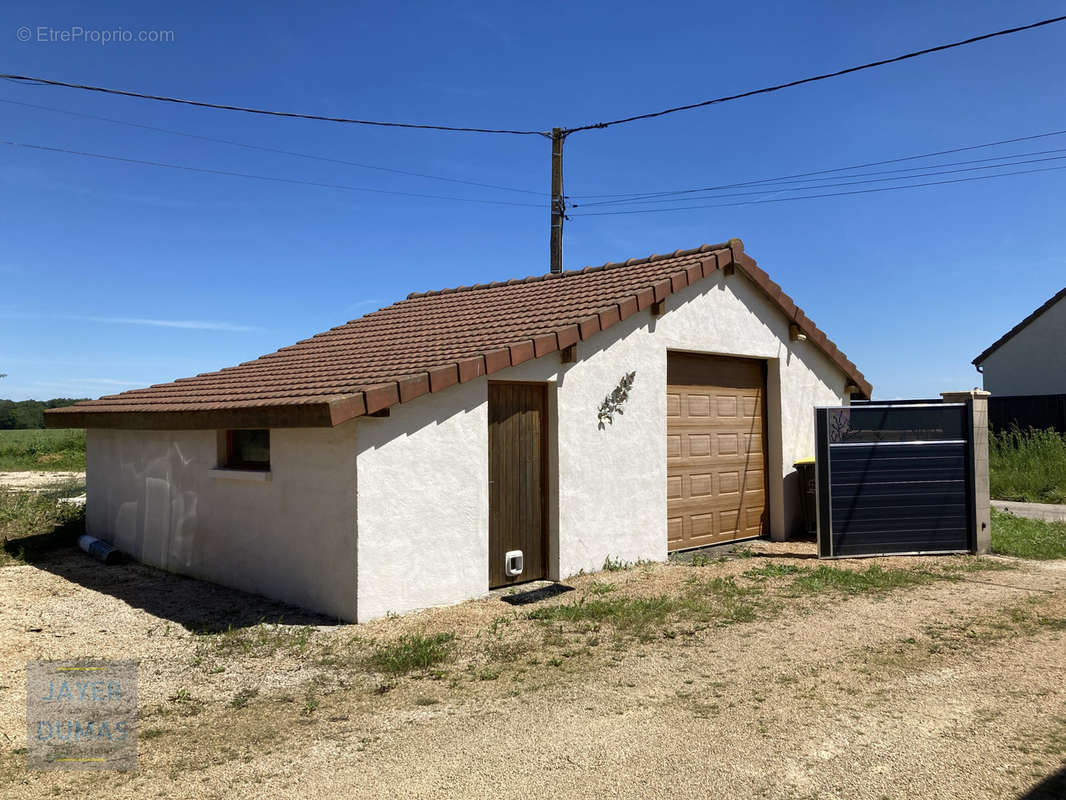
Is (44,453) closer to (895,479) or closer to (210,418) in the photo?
(210,418)

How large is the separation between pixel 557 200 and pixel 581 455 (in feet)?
30.3

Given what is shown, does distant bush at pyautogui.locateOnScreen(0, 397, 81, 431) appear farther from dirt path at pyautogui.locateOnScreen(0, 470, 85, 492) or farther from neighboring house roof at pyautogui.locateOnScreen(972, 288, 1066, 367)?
neighboring house roof at pyautogui.locateOnScreen(972, 288, 1066, 367)

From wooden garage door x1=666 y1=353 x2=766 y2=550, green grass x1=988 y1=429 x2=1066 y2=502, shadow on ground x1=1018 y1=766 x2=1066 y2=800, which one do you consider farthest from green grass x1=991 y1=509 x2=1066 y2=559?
shadow on ground x1=1018 y1=766 x2=1066 y2=800

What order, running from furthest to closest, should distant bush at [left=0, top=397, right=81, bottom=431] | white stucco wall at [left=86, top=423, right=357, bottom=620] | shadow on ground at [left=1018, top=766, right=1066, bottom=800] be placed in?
distant bush at [left=0, top=397, right=81, bottom=431], white stucco wall at [left=86, top=423, right=357, bottom=620], shadow on ground at [left=1018, top=766, right=1066, bottom=800]

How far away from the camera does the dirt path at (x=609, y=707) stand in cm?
404

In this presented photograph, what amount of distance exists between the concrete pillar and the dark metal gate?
0.07 metres

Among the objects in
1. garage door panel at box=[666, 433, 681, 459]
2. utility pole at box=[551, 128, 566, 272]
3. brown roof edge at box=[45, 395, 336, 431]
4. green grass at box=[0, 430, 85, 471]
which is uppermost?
utility pole at box=[551, 128, 566, 272]

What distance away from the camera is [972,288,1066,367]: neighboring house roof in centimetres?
2662

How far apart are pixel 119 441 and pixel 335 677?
24.6ft

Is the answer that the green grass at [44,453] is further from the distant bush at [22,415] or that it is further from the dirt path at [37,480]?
the distant bush at [22,415]

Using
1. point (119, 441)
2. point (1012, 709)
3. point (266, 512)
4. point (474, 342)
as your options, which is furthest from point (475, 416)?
point (119, 441)

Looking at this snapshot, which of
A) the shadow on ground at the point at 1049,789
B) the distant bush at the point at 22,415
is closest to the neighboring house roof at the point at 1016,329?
the shadow on ground at the point at 1049,789

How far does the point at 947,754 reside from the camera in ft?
14.0

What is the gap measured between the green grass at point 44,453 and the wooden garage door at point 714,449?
28.1 metres
